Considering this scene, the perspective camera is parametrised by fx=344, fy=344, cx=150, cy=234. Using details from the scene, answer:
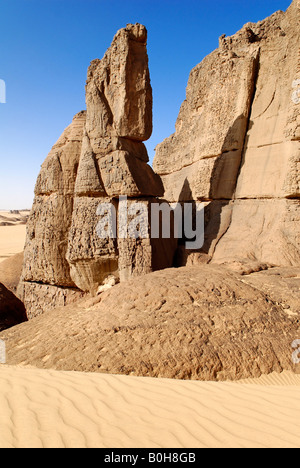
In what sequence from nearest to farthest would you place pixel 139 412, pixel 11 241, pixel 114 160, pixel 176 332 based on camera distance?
pixel 139 412 → pixel 176 332 → pixel 114 160 → pixel 11 241

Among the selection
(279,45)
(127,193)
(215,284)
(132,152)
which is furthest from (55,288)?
(279,45)

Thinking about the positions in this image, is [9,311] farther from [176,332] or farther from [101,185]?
[176,332]

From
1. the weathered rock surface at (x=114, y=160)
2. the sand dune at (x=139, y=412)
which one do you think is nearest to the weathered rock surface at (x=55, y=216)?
the weathered rock surface at (x=114, y=160)

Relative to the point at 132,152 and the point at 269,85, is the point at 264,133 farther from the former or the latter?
the point at 132,152

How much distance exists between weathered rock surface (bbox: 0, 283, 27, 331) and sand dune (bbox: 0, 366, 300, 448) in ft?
11.7

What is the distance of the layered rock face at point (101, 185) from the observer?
265 inches

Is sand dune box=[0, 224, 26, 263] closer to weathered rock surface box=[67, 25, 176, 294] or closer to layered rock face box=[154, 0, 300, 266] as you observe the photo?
weathered rock surface box=[67, 25, 176, 294]

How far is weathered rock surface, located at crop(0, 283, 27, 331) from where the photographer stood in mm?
6691

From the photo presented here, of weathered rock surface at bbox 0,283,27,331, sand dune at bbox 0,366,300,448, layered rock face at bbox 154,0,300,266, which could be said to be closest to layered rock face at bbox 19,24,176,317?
weathered rock surface at bbox 0,283,27,331

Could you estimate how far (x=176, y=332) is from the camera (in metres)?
4.03

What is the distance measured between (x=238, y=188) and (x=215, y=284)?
4023 millimetres

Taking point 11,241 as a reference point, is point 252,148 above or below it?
above

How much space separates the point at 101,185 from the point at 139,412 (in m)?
5.13

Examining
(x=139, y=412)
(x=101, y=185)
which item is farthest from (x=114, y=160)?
(x=139, y=412)
